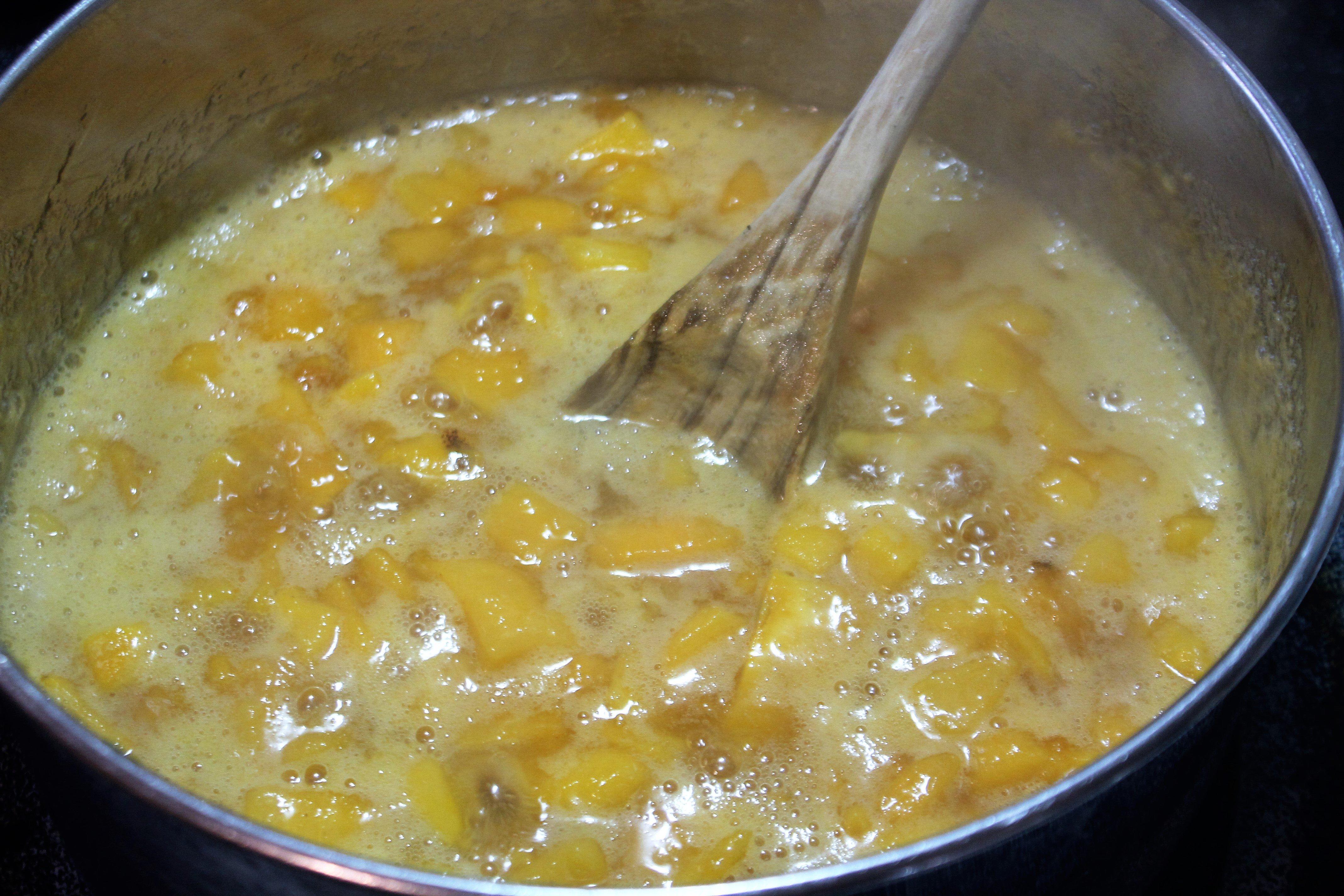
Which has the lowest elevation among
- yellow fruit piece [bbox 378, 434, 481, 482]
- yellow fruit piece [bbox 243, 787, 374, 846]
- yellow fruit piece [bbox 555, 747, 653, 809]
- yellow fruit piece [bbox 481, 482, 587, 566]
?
yellow fruit piece [bbox 243, 787, 374, 846]

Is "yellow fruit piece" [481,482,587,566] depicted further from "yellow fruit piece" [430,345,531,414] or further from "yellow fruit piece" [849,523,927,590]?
"yellow fruit piece" [849,523,927,590]

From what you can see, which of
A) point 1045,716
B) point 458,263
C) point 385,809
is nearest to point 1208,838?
point 1045,716

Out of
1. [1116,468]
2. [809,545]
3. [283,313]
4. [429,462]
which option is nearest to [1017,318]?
[1116,468]

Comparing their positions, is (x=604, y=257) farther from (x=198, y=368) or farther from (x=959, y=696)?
(x=959, y=696)

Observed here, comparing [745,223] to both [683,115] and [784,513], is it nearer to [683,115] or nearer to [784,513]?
[683,115]

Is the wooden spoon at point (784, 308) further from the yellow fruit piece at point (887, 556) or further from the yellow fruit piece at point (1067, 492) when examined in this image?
the yellow fruit piece at point (1067, 492)

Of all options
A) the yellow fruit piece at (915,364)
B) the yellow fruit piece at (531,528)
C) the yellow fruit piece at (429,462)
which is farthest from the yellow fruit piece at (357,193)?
the yellow fruit piece at (915,364)

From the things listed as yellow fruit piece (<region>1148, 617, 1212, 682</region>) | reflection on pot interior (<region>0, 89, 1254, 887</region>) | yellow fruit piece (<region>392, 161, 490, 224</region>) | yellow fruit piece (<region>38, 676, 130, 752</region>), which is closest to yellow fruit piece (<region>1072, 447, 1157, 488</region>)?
reflection on pot interior (<region>0, 89, 1254, 887</region>)

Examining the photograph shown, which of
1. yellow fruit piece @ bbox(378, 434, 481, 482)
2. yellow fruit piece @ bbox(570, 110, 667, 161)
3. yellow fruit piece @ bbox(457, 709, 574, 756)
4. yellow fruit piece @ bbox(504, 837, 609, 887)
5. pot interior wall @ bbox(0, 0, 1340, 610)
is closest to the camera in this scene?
yellow fruit piece @ bbox(504, 837, 609, 887)
